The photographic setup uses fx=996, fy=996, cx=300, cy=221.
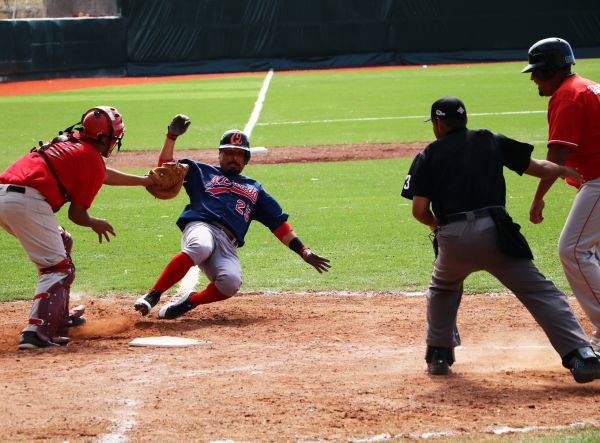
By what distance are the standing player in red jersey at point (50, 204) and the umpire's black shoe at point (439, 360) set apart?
8.46 ft

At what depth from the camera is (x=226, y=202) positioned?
819 cm

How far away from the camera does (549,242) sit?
33.5 feet

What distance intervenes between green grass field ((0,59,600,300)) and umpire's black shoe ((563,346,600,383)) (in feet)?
9.98

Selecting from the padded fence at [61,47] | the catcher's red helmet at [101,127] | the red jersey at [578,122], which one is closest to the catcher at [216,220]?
the catcher's red helmet at [101,127]

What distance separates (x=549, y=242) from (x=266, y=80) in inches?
952

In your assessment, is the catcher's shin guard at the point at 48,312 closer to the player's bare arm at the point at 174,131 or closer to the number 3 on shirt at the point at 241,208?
the player's bare arm at the point at 174,131

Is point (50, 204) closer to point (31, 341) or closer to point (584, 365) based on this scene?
point (31, 341)

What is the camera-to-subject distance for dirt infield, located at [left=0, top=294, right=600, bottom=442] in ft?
16.5

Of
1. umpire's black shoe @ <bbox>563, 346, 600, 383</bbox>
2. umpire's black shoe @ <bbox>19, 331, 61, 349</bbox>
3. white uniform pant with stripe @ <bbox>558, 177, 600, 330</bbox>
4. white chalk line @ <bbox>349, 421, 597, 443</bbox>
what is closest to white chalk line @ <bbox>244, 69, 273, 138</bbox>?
umpire's black shoe @ <bbox>19, 331, 61, 349</bbox>

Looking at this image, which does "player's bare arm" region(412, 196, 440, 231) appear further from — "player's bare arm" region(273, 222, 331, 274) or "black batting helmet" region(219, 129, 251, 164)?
"black batting helmet" region(219, 129, 251, 164)

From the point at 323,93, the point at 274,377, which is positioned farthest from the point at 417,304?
the point at 323,93

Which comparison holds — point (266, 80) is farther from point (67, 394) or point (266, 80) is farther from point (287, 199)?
point (67, 394)

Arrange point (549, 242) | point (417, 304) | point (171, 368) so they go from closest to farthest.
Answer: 1. point (171, 368)
2. point (417, 304)
3. point (549, 242)

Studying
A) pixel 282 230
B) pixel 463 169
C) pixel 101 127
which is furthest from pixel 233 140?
pixel 463 169
